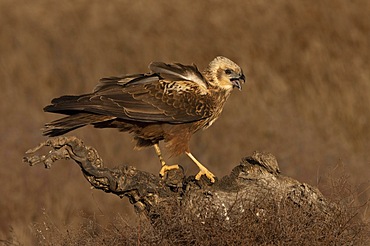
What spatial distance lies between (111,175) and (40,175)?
6.23 m

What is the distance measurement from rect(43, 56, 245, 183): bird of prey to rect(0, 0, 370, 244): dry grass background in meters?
3.92

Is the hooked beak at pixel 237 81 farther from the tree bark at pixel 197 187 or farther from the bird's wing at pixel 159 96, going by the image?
the tree bark at pixel 197 187

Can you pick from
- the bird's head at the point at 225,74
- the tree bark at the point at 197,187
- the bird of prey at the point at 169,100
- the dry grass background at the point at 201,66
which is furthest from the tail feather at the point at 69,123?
the dry grass background at the point at 201,66

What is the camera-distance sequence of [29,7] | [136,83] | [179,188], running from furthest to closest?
1. [29,7]
2. [136,83]
3. [179,188]

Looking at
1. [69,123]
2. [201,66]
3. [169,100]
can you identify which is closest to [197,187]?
[69,123]

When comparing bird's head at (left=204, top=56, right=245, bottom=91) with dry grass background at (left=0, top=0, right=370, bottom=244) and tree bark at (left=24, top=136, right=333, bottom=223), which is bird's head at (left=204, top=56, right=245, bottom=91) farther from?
dry grass background at (left=0, top=0, right=370, bottom=244)

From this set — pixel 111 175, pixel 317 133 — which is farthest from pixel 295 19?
pixel 111 175

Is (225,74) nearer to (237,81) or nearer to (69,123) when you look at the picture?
(237,81)

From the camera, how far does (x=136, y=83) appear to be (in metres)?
9.69

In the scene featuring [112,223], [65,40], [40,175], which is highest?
[65,40]

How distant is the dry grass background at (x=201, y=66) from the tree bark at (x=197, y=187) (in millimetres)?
4752

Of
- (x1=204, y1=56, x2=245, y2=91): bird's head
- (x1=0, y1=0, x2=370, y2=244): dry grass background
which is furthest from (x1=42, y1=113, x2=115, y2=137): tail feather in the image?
(x1=0, y1=0, x2=370, y2=244): dry grass background

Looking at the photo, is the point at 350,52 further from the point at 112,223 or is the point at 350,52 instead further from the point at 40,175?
the point at 112,223

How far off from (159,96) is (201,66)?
20.5ft
